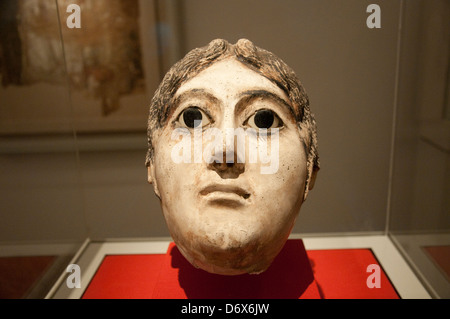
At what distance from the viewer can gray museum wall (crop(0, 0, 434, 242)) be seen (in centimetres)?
206

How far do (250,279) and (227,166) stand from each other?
62cm

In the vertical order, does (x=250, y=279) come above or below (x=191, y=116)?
below

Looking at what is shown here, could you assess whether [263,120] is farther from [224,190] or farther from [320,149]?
[320,149]

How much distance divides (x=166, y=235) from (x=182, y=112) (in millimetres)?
1281

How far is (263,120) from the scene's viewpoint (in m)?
1.45

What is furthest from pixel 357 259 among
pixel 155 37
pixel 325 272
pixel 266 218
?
pixel 155 37

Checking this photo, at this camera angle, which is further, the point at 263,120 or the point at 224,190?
the point at 263,120

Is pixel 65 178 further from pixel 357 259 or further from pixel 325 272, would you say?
pixel 357 259

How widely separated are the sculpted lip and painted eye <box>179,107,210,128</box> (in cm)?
26

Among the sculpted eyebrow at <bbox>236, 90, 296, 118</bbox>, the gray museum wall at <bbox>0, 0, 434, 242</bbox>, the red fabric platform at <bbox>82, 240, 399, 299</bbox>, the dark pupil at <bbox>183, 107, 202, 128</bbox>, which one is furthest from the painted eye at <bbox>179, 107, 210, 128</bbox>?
the gray museum wall at <bbox>0, 0, 434, 242</bbox>

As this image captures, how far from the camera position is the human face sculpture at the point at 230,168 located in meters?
1.29

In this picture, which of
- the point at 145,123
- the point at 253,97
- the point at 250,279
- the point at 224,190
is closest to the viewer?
the point at 224,190

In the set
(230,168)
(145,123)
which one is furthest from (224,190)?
(145,123)

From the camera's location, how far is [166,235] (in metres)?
2.55
